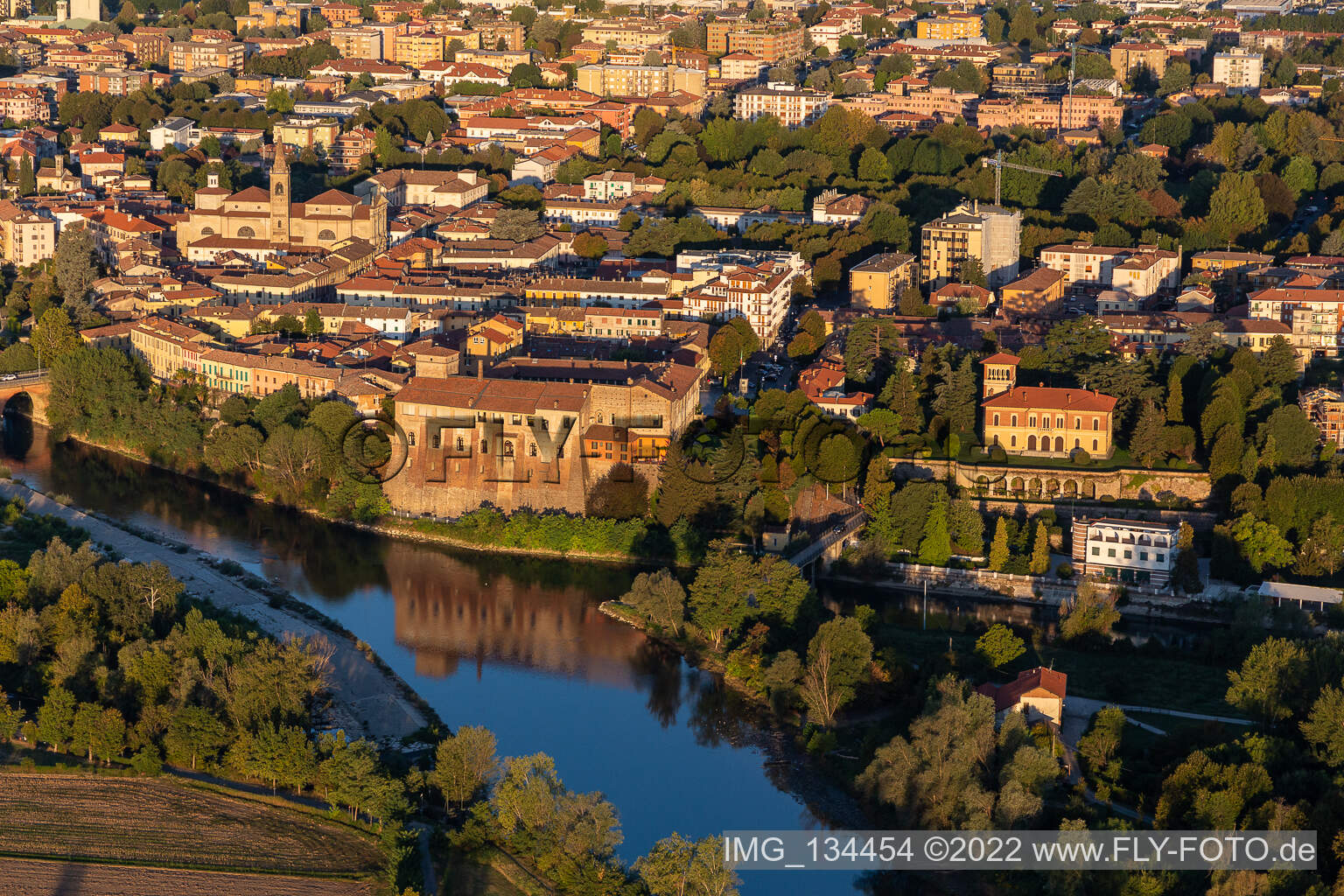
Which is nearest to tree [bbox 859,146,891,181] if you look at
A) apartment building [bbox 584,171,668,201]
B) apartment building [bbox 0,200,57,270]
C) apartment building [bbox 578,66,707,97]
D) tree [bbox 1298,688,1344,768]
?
apartment building [bbox 584,171,668,201]

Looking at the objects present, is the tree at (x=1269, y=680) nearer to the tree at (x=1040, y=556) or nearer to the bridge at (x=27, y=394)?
the tree at (x=1040, y=556)

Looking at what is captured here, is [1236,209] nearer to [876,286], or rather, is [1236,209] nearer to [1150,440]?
[876,286]

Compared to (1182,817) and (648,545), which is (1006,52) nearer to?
(648,545)

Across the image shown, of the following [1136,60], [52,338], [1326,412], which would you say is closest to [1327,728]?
[1326,412]

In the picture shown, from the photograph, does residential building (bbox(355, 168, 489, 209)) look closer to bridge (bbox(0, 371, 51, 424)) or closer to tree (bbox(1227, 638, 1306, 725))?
bridge (bbox(0, 371, 51, 424))

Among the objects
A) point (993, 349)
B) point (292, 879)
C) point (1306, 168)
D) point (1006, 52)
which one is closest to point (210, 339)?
point (993, 349)

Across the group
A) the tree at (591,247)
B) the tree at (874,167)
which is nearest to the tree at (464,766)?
the tree at (591,247)
